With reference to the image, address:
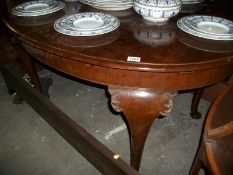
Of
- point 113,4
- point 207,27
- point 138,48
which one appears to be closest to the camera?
point 138,48

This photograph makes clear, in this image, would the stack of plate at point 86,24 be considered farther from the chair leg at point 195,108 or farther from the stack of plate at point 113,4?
the chair leg at point 195,108

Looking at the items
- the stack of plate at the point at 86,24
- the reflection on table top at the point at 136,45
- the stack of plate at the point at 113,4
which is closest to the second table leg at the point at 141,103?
the reflection on table top at the point at 136,45

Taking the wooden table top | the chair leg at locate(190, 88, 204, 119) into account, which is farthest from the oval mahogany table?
the chair leg at locate(190, 88, 204, 119)

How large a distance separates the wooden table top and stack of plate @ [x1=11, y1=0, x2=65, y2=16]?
0.25 feet

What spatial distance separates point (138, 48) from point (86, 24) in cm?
28

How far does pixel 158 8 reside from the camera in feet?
3.06

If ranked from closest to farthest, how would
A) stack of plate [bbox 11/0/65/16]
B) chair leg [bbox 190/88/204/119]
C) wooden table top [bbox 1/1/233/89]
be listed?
1. wooden table top [bbox 1/1/233/89]
2. stack of plate [bbox 11/0/65/16]
3. chair leg [bbox 190/88/204/119]

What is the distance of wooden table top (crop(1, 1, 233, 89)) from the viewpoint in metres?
0.79

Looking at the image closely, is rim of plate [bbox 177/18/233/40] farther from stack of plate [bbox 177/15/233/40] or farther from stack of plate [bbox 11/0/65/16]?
stack of plate [bbox 11/0/65/16]

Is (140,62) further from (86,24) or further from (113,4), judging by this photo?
(113,4)

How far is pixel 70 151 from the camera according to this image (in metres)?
1.45

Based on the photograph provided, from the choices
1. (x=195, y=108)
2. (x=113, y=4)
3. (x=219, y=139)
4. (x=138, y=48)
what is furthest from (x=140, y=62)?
(x=195, y=108)

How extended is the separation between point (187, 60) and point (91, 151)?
54cm

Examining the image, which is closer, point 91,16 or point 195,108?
point 91,16
